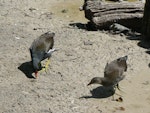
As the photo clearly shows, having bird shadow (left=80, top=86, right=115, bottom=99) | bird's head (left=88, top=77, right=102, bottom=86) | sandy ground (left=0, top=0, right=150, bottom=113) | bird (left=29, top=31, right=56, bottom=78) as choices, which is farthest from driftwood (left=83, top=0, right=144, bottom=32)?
bird's head (left=88, top=77, right=102, bottom=86)

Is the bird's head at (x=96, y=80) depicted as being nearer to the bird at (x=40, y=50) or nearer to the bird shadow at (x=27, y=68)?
the bird at (x=40, y=50)

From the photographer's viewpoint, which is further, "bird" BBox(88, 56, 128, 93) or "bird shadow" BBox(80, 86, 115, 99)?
"bird shadow" BBox(80, 86, 115, 99)

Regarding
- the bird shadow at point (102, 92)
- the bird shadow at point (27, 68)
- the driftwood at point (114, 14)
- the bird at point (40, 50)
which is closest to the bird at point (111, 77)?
the bird shadow at point (102, 92)

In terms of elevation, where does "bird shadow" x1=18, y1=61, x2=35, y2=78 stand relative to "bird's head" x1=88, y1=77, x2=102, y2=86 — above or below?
below

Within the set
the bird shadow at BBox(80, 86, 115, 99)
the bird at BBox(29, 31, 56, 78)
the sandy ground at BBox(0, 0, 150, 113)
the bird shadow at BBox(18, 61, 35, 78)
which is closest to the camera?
the sandy ground at BBox(0, 0, 150, 113)

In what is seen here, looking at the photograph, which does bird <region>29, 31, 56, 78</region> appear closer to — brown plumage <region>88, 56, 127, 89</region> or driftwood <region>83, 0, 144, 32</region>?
brown plumage <region>88, 56, 127, 89</region>

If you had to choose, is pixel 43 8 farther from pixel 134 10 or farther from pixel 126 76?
pixel 126 76

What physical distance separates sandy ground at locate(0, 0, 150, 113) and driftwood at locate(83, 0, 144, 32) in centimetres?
32

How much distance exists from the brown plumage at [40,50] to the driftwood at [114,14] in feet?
7.37

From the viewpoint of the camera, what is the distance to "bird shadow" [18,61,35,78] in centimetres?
895

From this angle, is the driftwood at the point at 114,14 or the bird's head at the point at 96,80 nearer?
the bird's head at the point at 96,80

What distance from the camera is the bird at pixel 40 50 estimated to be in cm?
877

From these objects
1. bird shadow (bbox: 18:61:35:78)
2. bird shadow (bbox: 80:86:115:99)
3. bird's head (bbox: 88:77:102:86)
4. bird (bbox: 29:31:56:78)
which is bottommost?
bird shadow (bbox: 80:86:115:99)

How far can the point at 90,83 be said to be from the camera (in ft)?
26.7
